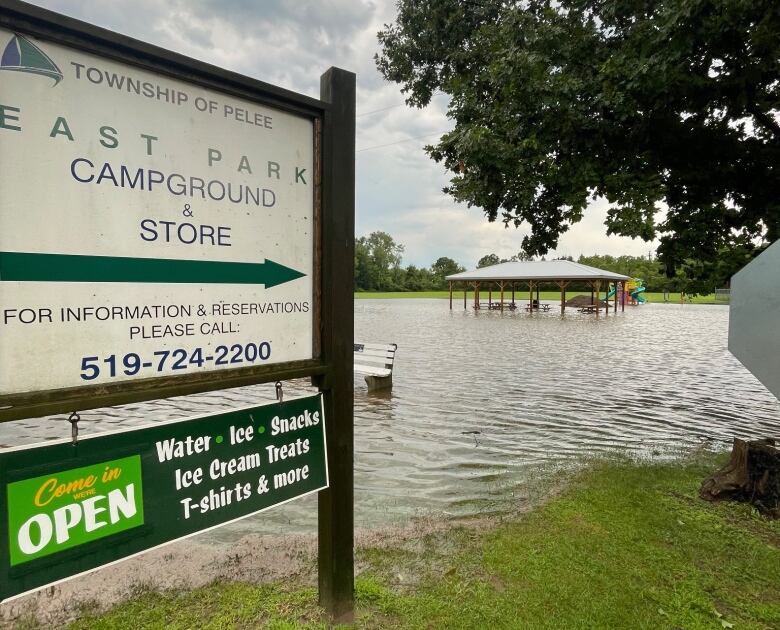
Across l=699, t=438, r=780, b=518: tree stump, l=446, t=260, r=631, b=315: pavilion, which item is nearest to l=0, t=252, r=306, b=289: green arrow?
l=699, t=438, r=780, b=518: tree stump

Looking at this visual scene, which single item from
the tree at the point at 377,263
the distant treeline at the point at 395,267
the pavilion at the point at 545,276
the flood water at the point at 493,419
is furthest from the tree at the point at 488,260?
the flood water at the point at 493,419

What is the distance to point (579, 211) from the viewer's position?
594 centimetres

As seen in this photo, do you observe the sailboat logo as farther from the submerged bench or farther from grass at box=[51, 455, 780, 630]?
the submerged bench

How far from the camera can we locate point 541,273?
40.5 m

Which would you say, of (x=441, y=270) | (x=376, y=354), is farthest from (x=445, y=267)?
(x=376, y=354)

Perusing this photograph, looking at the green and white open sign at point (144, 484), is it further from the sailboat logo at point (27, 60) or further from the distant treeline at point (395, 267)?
the distant treeline at point (395, 267)

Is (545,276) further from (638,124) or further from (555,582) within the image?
(555,582)

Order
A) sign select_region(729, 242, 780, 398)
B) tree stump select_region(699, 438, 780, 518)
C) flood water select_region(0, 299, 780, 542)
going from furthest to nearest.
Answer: flood water select_region(0, 299, 780, 542) → tree stump select_region(699, 438, 780, 518) → sign select_region(729, 242, 780, 398)

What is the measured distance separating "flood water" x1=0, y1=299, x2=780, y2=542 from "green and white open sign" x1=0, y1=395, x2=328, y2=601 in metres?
1.91

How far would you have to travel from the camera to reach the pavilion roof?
37.8 meters

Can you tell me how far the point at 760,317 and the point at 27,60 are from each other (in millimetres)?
2538

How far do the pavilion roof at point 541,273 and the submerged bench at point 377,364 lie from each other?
3054 cm

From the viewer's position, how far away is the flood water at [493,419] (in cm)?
494

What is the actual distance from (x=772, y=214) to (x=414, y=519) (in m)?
4.80
